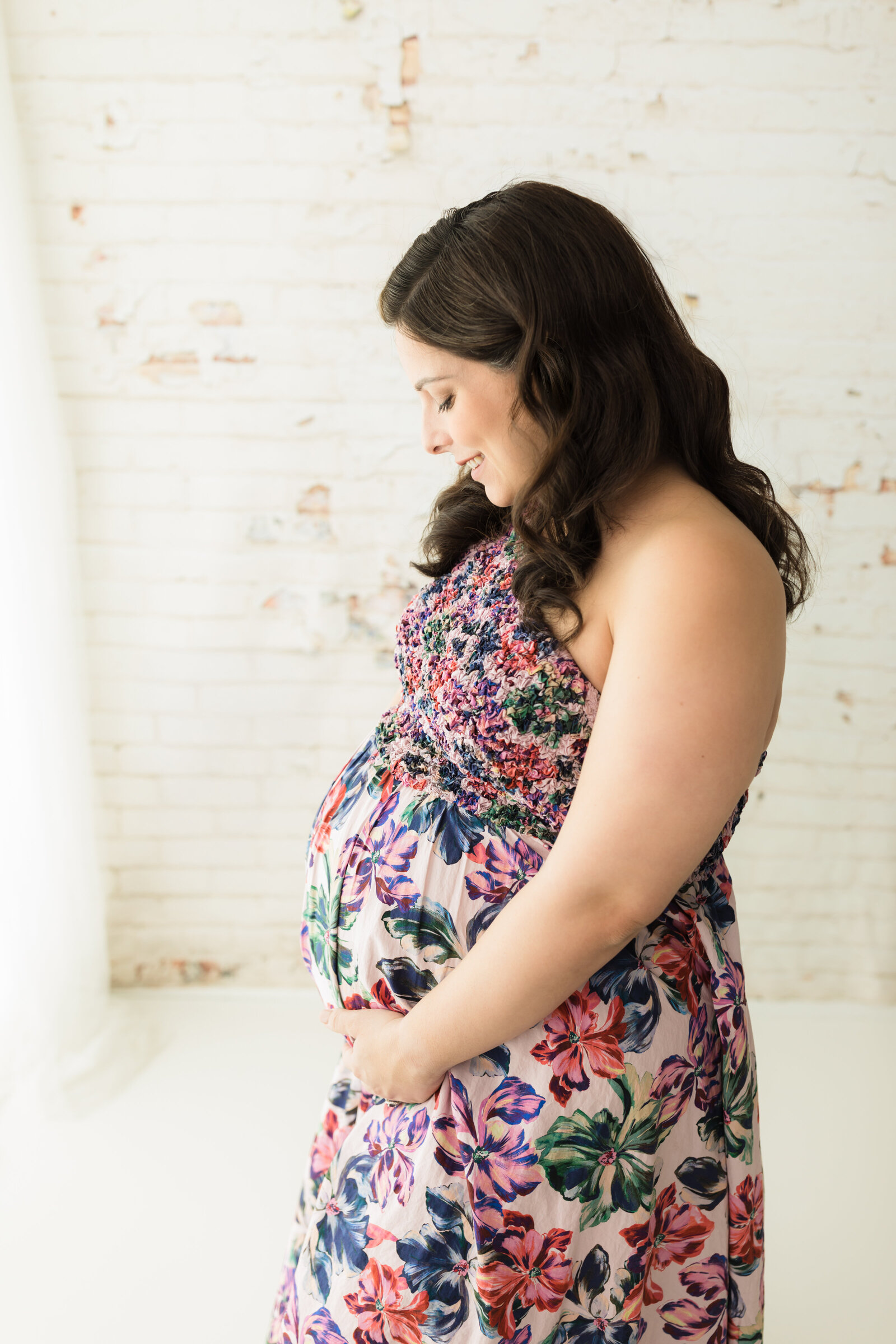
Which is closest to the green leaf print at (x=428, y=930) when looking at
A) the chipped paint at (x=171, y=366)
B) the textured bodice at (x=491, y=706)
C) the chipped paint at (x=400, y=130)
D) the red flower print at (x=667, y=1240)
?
the textured bodice at (x=491, y=706)

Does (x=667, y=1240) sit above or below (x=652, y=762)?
below

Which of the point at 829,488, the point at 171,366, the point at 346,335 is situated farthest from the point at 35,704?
the point at 829,488

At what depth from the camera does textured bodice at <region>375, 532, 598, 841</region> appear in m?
0.92

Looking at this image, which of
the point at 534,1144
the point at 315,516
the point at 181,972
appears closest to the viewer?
the point at 534,1144

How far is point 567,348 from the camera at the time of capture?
89 cm

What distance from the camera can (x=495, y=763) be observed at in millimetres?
961

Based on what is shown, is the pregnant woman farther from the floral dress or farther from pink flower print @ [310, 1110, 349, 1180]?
pink flower print @ [310, 1110, 349, 1180]

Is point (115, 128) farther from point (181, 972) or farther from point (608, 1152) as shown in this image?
point (608, 1152)

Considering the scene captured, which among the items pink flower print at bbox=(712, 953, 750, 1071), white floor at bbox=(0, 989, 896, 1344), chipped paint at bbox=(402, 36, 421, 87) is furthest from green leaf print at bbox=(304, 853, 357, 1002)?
chipped paint at bbox=(402, 36, 421, 87)

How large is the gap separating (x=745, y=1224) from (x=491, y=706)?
0.63 meters

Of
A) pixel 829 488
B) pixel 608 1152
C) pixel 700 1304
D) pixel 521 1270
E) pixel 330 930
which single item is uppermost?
pixel 829 488

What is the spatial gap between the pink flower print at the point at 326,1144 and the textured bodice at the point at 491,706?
0.50 m

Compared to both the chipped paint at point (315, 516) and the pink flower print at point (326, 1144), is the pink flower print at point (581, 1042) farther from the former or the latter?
the chipped paint at point (315, 516)

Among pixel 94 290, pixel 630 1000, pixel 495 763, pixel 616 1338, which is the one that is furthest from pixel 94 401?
pixel 616 1338
